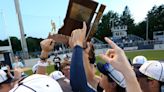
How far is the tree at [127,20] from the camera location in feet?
343

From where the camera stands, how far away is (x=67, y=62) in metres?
8.10

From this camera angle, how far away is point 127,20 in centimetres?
11606

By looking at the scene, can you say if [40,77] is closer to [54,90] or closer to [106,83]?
[54,90]

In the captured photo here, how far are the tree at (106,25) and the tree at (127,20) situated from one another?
2189 millimetres

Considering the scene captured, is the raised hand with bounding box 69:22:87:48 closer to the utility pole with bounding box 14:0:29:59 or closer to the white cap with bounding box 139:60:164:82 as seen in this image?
the white cap with bounding box 139:60:164:82

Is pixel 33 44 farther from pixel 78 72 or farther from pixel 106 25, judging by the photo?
pixel 78 72

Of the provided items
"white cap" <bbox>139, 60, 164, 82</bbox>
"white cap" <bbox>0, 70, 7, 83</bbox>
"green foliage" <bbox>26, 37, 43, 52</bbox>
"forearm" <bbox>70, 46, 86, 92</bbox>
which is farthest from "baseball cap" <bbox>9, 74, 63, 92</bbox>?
"green foliage" <bbox>26, 37, 43, 52</bbox>

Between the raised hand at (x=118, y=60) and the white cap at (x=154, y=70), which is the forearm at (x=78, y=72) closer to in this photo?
the raised hand at (x=118, y=60)

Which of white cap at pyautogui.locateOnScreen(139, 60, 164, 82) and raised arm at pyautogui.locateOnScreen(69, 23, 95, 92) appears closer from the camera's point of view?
raised arm at pyautogui.locateOnScreen(69, 23, 95, 92)

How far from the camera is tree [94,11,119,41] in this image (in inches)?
Result: 4002

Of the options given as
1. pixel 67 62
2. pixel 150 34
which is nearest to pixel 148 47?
pixel 150 34

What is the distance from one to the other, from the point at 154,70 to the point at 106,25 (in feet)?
349

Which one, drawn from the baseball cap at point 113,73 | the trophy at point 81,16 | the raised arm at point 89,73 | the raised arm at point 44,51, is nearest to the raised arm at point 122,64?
the trophy at point 81,16

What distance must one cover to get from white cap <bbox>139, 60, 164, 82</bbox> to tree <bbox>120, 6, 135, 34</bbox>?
98516mm
